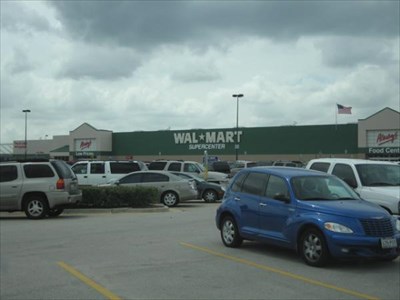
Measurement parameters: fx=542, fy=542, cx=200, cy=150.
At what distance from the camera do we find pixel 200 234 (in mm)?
12914

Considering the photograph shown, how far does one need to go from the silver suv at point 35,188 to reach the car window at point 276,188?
869 cm

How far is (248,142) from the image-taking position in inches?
2970

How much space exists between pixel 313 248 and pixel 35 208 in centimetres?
1062

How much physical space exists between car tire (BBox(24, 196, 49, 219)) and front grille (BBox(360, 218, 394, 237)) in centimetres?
1117

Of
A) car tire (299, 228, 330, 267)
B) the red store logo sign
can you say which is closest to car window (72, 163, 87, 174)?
car tire (299, 228, 330, 267)

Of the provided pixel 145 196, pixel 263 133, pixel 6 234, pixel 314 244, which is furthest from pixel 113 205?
pixel 263 133

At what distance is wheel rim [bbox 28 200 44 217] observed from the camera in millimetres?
16969

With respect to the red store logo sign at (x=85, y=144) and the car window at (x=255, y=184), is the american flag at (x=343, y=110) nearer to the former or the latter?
the red store logo sign at (x=85, y=144)

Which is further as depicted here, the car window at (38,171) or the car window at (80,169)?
the car window at (80,169)

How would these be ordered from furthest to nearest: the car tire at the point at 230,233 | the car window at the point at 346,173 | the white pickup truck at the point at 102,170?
the white pickup truck at the point at 102,170
the car window at the point at 346,173
the car tire at the point at 230,233

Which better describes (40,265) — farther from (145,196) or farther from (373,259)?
(145,196)

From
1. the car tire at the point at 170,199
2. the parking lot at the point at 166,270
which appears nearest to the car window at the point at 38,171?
the parking lot at the point at 166,270

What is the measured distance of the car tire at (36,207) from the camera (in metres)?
17.0

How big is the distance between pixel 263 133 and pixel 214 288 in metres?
67.2
